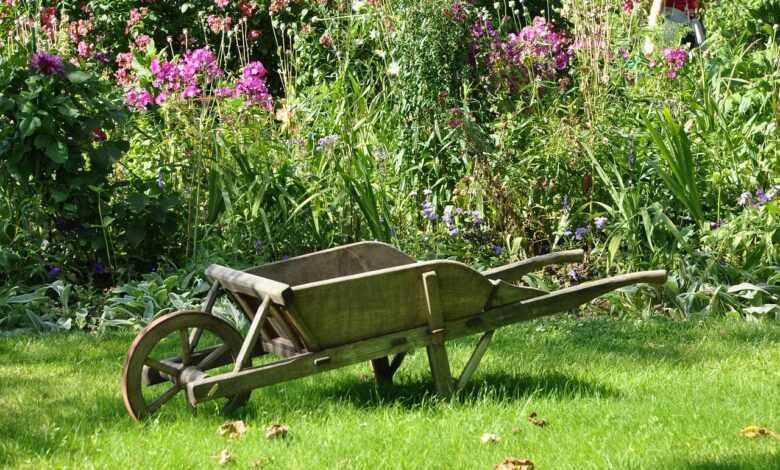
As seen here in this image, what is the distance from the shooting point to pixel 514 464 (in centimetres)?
325

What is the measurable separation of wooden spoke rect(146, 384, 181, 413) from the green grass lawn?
54 mm

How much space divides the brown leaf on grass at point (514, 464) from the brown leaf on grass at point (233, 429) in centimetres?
91

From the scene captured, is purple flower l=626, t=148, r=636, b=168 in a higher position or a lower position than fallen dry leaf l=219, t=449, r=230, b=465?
higher

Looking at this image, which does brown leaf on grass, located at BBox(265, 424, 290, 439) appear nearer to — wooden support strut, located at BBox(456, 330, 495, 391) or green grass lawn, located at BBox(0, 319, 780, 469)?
green grass lawn, located at BBox(0, 319, 780, 469)

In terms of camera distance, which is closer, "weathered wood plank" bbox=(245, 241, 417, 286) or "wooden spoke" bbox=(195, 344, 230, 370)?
"wooden spoke" bbox=(195, 344, 230, 370)

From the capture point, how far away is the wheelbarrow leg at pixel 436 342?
12.6 ft

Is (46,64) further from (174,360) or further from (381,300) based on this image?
(381,300)

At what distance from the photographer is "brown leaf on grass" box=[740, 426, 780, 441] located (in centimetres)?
347

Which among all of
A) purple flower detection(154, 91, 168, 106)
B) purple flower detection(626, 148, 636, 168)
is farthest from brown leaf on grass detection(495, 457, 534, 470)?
purple flower detection(154, 91, 168, 106)

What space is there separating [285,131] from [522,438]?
396 centimetres

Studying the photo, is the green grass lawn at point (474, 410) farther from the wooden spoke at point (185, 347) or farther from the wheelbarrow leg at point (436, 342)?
the wooden spoke at point (185, 347)

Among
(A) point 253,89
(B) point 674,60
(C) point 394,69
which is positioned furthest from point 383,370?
(B) point 674,60

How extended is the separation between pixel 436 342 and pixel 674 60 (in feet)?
11.7

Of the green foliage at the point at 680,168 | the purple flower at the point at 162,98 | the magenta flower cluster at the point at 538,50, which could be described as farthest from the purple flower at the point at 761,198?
the purple flower at the point at 162,98
